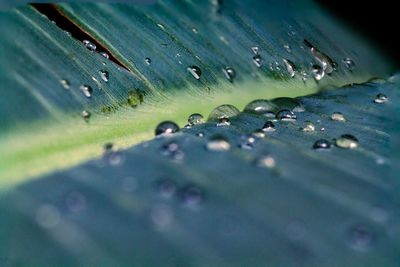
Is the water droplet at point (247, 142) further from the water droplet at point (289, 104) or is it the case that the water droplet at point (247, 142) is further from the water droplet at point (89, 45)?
the water droplet at point (89, 45)

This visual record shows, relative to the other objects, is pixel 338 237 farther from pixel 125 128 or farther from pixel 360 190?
pixel 125 128

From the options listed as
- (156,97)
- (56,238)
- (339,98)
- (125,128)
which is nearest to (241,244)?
(56,238)

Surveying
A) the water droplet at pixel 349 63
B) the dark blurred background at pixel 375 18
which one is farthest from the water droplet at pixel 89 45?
the dark blurred background at pixel 375 18

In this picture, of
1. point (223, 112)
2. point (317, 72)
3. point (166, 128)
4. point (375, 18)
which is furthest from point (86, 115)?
point (375, 18)

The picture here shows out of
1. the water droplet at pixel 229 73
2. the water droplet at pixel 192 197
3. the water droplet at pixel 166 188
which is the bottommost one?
the water droplet at pixel 166 188

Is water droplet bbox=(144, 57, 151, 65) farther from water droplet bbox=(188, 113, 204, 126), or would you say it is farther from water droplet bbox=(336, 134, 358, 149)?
water droplet bbox=(336, 134, 358, 149)

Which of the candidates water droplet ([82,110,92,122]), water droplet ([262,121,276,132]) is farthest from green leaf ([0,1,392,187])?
water droplet ([262,121,276,132])
